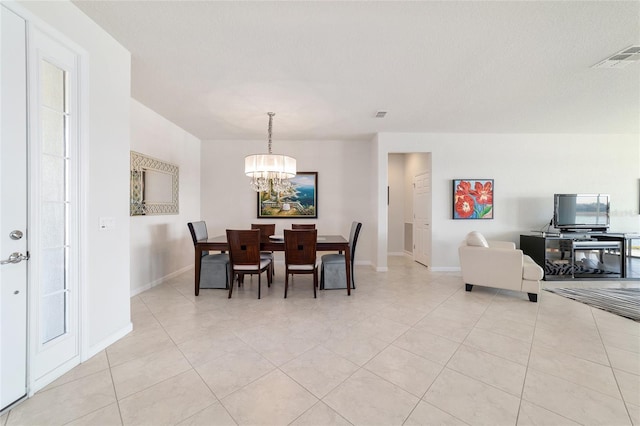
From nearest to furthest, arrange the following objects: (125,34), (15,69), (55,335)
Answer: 1. (15,69)
2. (55,335)
3. (125,34)

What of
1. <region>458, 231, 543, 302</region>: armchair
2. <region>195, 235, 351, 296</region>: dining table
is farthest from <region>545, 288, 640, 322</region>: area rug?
<region>195, 235, 351, 296</region>: dining table

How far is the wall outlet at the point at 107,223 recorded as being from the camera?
202cm

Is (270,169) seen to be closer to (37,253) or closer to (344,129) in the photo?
(344,129)

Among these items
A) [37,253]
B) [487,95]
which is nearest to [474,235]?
[487,95]

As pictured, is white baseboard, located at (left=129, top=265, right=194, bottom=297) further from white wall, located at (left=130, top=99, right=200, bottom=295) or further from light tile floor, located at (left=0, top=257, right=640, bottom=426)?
light tile floor, located at (left=0, top=257, right=640, bottom=426)

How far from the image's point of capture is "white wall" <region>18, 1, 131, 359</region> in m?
1.88

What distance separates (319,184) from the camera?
212 inches

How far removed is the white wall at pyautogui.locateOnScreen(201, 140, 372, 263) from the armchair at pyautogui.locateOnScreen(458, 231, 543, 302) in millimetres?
2027

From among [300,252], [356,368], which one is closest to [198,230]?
[300,252]

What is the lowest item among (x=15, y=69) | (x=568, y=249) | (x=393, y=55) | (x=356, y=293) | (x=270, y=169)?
(x=356, y=293)

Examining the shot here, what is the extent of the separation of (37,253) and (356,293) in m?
3.18

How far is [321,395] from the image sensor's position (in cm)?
154

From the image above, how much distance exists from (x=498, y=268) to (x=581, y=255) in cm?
228

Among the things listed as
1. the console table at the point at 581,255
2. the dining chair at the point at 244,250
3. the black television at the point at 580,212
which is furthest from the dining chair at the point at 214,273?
the black television at the point at 580,212
